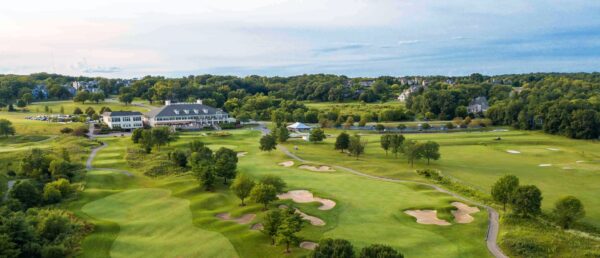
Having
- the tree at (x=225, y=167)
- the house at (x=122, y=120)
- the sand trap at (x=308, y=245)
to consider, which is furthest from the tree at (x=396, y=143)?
the house at (x=122, y=120)

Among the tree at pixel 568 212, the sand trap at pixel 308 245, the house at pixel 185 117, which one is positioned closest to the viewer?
the sand trap at pixel 308 245

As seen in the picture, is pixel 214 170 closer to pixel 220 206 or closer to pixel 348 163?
pixel 220 206

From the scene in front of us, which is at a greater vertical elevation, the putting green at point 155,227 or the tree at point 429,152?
the tree at point 429,152

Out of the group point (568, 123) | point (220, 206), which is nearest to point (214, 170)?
point (220, 206)

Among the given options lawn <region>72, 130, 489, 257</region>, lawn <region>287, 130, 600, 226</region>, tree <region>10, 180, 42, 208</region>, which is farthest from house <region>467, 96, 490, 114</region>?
tree <region>10, 180, 42, 208</region>

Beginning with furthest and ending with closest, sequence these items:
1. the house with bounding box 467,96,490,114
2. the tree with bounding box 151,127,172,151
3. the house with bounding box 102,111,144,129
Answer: the house with bounding box 467,96,490,114 < the house with bounding box 102,111,144,129 < the tree with bounding box 151,127,172,151

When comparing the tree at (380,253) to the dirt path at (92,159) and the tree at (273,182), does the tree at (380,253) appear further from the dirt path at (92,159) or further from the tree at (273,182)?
the dirt path at (92,159)

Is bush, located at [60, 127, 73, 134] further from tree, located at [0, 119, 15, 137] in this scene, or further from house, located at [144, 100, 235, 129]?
house, located at [144, 100, 235, 129]

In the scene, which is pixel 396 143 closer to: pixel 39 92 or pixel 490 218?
pixel 490 218
